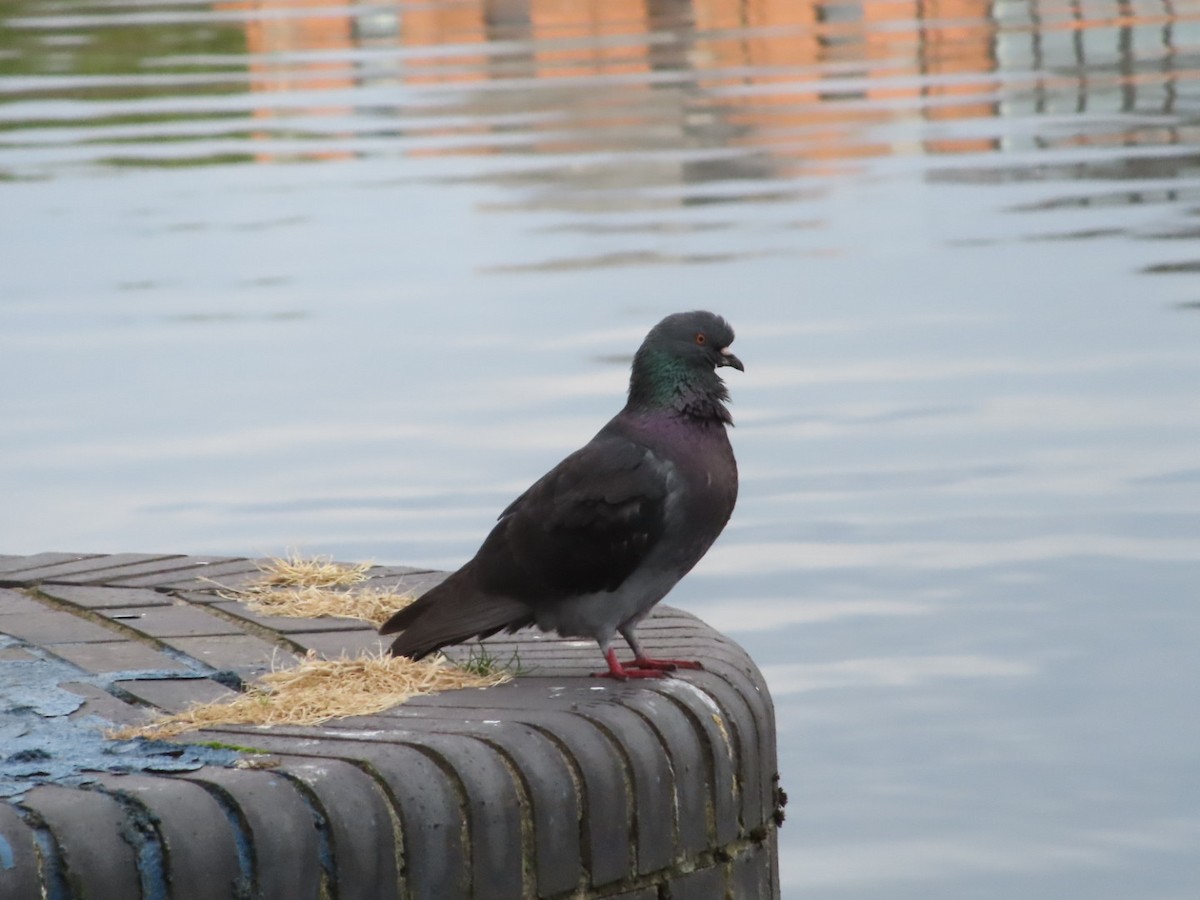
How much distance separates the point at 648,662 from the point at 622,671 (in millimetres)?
68

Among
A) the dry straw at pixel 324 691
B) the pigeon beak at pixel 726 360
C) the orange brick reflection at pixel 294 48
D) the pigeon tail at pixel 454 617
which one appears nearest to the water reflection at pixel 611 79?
the orange brick reflection at pixel 294 48

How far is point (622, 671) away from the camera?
437 cm

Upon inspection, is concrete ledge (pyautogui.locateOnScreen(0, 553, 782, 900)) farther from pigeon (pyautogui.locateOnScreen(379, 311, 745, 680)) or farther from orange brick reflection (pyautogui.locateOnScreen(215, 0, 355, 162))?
orange brick reflection (pyautogui.locateOnScreen(215, 0, 355, 162))

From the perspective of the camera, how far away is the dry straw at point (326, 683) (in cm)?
405

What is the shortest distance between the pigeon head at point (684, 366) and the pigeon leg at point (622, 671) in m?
0.52

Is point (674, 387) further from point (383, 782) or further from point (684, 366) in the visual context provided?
point (383, 782)

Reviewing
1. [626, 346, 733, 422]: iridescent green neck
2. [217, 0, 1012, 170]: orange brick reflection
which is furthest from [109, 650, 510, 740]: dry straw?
[217, 0, 1012, 170]: orange brick reflection

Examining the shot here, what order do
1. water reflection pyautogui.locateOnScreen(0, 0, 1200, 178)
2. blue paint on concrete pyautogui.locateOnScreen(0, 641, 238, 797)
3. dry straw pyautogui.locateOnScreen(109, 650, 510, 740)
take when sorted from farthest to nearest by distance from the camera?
water reflection pyautogui.locateOnScreen(0, 0, 1200, 178) → dry straw pyautogui.locateOnScreen(109, 650, 510, 740) → blue paint on concrete pyautogui.locateOnScreen(0, 641, 238, 797)

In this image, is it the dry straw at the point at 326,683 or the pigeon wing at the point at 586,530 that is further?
the pigeon wing at the point at 586,530

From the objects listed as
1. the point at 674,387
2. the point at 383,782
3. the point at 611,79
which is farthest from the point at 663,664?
the point at 611,79

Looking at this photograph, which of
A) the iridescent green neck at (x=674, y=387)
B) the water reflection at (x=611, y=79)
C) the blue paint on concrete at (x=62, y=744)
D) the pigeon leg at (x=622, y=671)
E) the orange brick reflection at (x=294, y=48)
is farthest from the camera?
the orange brick reflection at (x=294, y=48)

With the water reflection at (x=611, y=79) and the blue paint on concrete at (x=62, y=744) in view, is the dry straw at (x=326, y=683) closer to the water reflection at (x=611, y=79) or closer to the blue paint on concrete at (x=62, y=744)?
the blue paint on concrete at (x=62, y=744)

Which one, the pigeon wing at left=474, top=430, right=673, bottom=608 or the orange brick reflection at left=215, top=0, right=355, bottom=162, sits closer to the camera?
the pigeon wing at left=474, top=430, right=673, bottom=608

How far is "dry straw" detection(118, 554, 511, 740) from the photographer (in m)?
4.05
